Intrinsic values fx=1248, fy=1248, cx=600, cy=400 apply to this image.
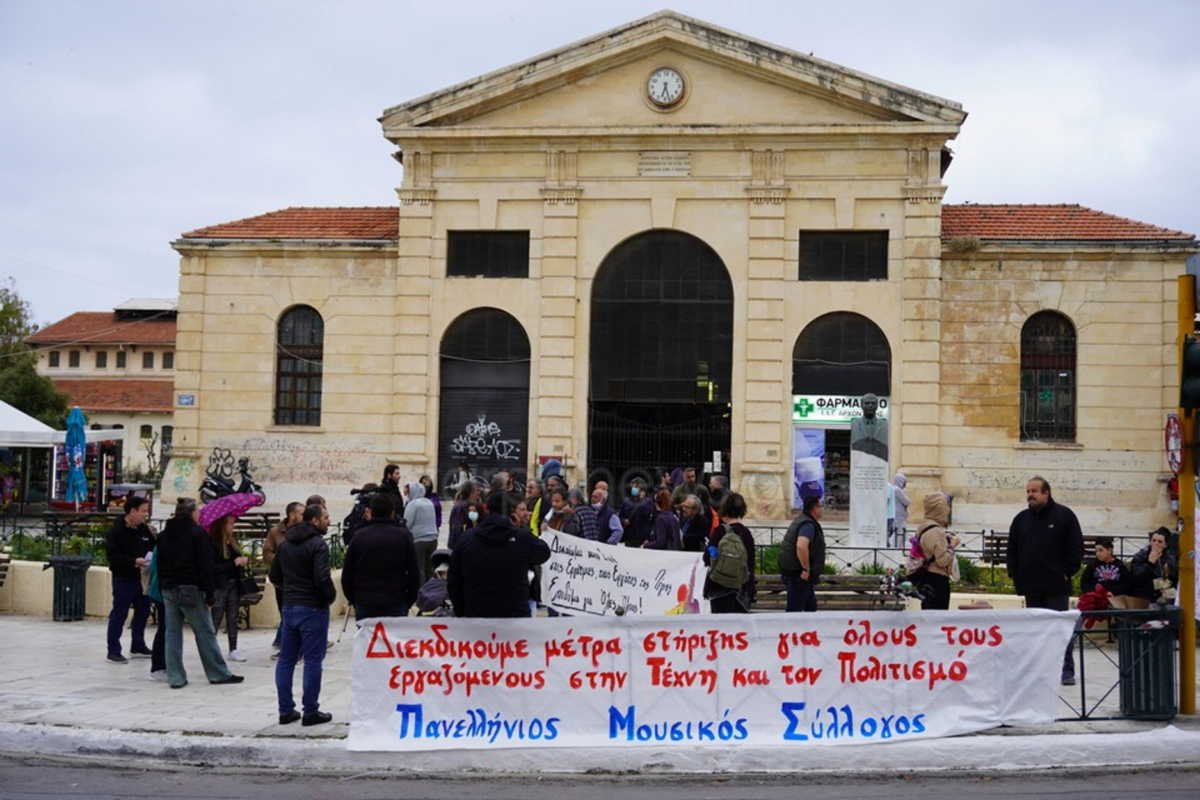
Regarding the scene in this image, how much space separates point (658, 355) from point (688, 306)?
142 centimetres

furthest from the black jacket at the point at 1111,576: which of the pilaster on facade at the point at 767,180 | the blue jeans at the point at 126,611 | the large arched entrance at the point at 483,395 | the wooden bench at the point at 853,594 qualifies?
the large arched entrance at the point at 483,395

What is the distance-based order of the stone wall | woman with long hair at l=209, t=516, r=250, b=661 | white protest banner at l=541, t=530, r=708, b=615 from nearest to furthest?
white protest banner at l=541, t=530, r=708, b=615 < woman with long hair at l=209, t=516, r=250, b=661 < the stone wall

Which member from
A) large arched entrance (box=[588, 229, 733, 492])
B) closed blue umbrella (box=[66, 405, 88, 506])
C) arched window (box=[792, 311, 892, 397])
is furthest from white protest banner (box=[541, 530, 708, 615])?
closed blue umbrella (box=[66, 405, 88, 506])

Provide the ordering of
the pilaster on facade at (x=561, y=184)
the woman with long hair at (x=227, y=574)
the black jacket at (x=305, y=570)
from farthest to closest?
the pilaster on facade at (x=561, y=184) → the woman with long hair at (x=227, y=574) → the black jacket at (x=305, y=570)

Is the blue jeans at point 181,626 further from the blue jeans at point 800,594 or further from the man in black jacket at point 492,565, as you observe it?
the blue jeans at point 800,594

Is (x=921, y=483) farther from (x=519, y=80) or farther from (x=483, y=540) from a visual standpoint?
(x=483, y=540)

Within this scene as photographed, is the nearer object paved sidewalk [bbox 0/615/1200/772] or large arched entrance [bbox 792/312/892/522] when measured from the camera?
paved sidewalk [bbox 0/615/1200/772]

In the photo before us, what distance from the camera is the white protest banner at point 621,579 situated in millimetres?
12891

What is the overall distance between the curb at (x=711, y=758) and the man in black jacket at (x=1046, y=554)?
2.45 meters

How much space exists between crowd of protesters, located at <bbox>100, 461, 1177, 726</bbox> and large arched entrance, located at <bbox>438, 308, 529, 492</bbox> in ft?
46.4

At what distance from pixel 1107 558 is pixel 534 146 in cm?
2013

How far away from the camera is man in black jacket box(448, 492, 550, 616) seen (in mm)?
10148

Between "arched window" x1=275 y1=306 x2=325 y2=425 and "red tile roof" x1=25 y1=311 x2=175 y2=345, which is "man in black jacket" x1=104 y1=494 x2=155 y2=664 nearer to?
"arched window" x1=275 y1=306 x2=325 y2=425

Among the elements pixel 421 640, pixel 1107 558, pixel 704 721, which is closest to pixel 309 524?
pixel 421 640
